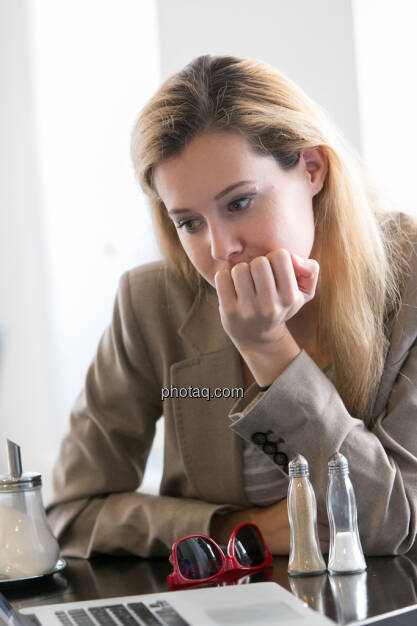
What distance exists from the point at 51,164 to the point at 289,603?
2883 millimetres

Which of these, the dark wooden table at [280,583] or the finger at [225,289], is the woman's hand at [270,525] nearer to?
the dark wooden table at [280,583]

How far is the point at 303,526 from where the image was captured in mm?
1088

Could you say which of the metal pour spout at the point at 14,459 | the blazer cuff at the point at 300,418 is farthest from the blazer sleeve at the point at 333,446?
the metal pour spout at the point at 14,459

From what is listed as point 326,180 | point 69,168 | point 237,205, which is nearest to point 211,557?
point 237,205

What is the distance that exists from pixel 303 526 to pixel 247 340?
294 mm

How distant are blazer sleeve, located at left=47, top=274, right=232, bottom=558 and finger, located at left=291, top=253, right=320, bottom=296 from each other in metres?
0.39

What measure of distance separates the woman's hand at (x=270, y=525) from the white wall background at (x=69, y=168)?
1.27 m

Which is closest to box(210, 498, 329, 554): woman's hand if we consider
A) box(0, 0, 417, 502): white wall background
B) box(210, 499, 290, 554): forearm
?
box(210, 499, 290, 554): forearm

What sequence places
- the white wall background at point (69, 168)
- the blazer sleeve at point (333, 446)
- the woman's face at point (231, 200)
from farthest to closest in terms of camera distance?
the white wall background at point (69, 168), the woman's face at point (231, 200), the blazer sleeve at point (333, 446)

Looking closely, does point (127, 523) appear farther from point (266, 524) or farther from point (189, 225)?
point (189, 225)

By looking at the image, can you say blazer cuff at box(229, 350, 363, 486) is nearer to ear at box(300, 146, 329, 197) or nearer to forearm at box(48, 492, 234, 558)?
forearm at box(48, 492, 234, 558)

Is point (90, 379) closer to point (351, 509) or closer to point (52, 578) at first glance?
point (52, 578)

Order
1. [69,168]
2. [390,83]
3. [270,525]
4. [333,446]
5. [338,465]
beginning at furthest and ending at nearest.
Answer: [69,168]
[390,83]
[270,525]
[333,446]
[338,465]

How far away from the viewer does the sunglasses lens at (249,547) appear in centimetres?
115
